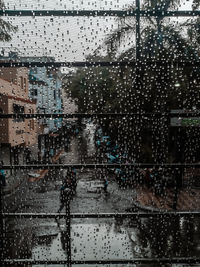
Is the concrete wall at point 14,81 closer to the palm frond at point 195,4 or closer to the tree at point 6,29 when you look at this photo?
the tree at point 6,29

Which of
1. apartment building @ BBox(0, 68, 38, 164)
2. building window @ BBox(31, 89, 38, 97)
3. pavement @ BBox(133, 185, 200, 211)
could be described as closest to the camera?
apartment building @ BBox(0, 68, 38, 164)

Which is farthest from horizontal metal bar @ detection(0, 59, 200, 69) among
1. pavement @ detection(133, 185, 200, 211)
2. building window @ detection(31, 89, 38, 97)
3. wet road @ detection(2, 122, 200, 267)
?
pavement @ detection(133, 185, 200, 211)

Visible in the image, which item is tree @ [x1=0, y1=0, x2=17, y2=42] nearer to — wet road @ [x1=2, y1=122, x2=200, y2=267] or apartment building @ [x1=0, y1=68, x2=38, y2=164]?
apartment building @ [x1=0, y1=68, x2=38, y2=164]

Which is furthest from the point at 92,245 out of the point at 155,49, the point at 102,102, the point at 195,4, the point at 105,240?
the point at 195,4

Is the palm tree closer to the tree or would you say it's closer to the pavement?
the tree

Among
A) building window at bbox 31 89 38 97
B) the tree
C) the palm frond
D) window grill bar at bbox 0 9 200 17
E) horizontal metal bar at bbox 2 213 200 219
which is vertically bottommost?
horizontal metal bar at bbox 2 213 200 219

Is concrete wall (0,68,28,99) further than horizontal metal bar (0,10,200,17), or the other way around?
concrete wall (0,68,28,99)

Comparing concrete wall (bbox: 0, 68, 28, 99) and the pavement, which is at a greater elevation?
concrete wall (bbox: 0, 68, 28, 99)

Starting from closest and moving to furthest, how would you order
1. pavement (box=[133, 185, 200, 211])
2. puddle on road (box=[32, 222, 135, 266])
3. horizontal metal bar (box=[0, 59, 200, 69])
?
horizontal metal bar (box=[0, 59, 200, 69]) → puddle on road (box=[32, 222, 135, 266]) → pavement (box=[133, 185, 200, 211])

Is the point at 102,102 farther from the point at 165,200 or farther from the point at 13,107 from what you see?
the point at 165,200

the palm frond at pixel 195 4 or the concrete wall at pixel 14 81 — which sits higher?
the palm frond at pixel 195 4

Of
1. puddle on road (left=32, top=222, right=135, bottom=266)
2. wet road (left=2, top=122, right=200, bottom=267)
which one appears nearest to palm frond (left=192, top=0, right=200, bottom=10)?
wet road (left=2, top=122, right=200, bottom=267)

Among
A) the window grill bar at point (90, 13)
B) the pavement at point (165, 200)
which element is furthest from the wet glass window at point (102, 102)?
the pavement at point (165, 200)

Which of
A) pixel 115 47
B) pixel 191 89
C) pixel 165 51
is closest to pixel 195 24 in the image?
pixel 165 51
